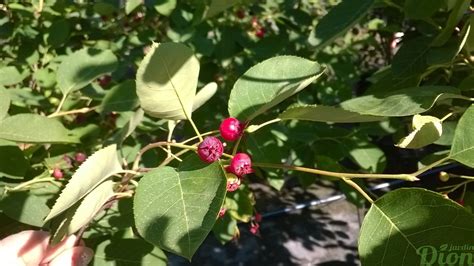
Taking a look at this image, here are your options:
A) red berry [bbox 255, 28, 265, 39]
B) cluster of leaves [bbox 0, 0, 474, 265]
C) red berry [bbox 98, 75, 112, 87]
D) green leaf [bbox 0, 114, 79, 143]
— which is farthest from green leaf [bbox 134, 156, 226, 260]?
red berry [bbox 255, 28, 265, 39]

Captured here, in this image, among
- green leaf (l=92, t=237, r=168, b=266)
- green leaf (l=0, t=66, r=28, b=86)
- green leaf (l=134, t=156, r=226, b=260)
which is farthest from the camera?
green leaf (l=0, t=66, r=28, b=86)

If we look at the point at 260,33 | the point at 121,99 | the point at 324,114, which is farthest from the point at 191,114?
the point at 260,33

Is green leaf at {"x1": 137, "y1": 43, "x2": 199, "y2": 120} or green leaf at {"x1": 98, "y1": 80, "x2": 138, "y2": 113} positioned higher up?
green leaf at {"x1": 137, "y1": 43, "x2": 199, "y2": 120}

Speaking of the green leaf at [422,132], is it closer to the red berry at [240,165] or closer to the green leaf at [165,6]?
the red berry at [240,165]

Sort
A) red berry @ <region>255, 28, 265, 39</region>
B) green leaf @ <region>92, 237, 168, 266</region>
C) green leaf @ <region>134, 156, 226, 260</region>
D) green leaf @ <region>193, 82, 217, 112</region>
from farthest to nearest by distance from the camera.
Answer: red berry @ <region>255, 28, 265, 39</region> < green leaf @ <region>92, 237, 168, 266</region> < green leaf @ <region>193, 82, 217, 112</region> < green leaf @ <region>134, 156, 226, 260</region>

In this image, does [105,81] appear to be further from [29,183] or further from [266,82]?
[266,82]

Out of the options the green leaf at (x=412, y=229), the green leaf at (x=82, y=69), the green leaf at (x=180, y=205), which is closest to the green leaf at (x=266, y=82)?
the green leaf at (x=180, y=205)

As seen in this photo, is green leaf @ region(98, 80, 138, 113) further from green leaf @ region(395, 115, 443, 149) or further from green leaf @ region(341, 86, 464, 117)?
green leaf @ region(395, 115, 443, 149)

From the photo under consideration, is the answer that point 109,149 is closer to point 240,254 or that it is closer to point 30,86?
point 30,86
